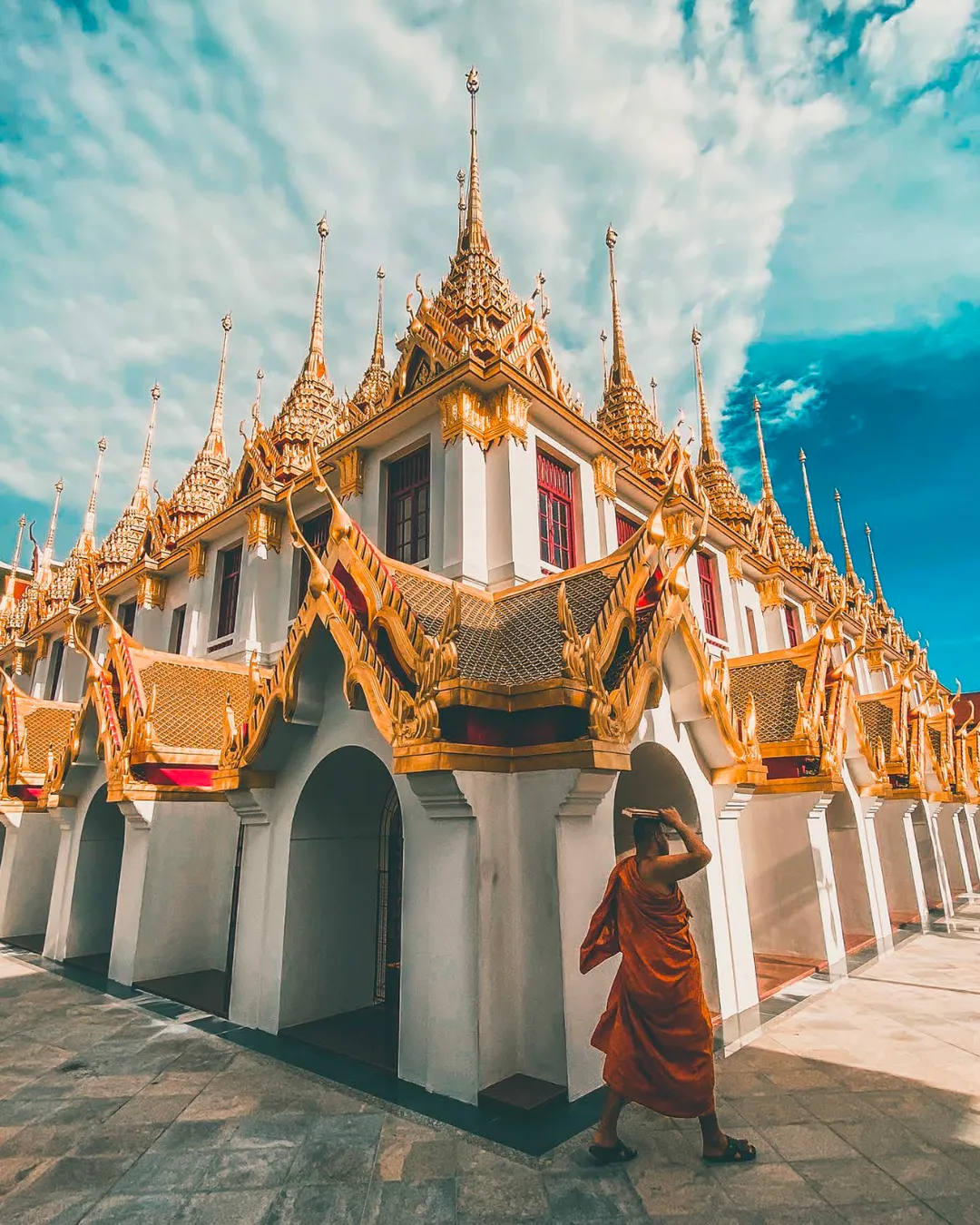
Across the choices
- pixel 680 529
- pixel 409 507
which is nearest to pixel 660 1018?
pixel 409 507

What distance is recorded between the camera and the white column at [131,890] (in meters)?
10.2

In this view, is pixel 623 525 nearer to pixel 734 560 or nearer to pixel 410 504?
pixel 734 560

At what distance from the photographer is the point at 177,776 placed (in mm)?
10148

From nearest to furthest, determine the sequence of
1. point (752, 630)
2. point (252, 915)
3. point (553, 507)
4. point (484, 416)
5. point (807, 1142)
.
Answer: point (807, 1142), point (252, 915), point (484, 416), point (553, 507), point (752, 630)

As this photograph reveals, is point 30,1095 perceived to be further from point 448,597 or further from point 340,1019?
point 448,597

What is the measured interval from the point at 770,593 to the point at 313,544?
13647 millimetres

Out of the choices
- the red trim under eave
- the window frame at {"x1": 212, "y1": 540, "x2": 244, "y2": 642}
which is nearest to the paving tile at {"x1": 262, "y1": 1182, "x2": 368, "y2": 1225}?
the red trim under eave

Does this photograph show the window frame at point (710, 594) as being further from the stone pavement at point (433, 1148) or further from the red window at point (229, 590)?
the red window at point (229, 590)

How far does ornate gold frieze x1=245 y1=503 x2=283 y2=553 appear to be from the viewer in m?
15.6

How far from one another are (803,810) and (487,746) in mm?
7052

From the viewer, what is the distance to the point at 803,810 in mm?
10875

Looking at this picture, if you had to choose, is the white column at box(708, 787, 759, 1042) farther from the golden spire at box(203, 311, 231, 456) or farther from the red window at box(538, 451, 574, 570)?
the golden spire at box(203, 311, 231, 456)

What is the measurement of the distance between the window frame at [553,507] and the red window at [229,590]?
8061 mm

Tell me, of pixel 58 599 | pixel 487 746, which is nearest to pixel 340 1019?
pixel 487 746
